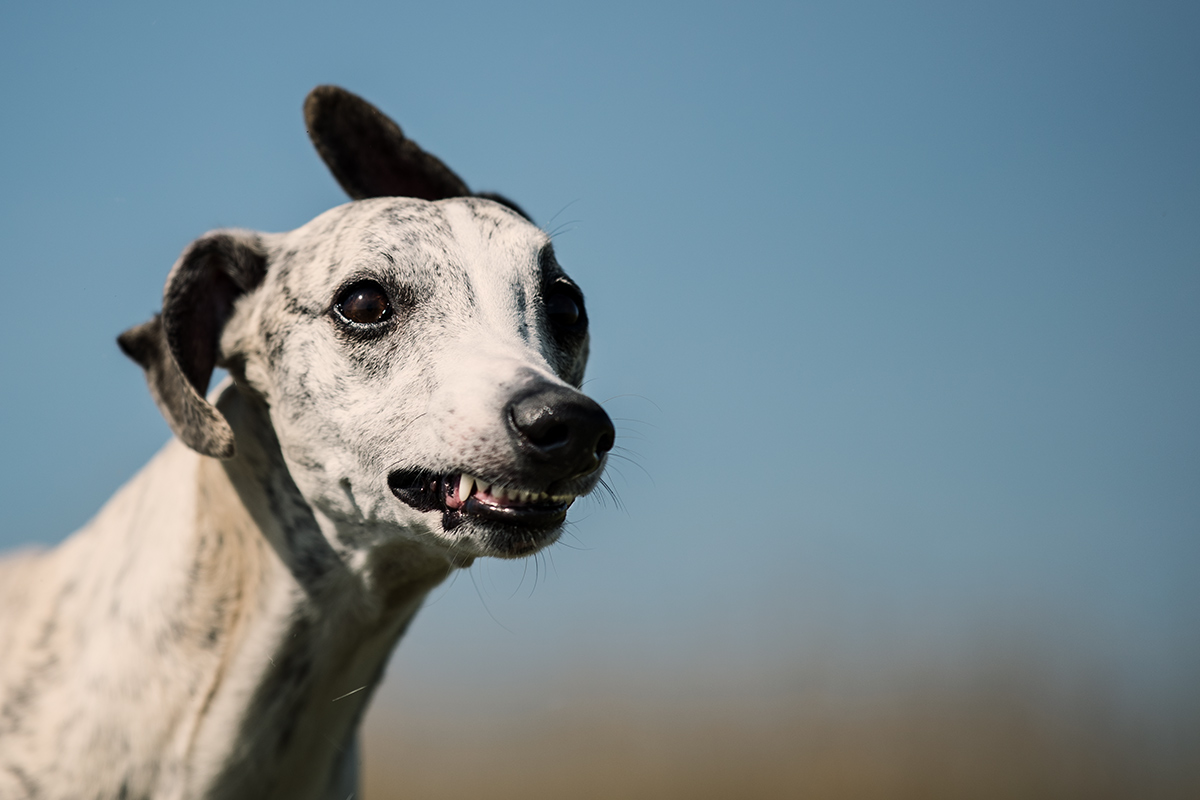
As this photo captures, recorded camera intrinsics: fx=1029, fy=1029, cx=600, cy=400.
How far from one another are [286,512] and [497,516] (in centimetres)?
81

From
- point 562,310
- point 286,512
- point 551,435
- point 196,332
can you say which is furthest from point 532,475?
point 196,332

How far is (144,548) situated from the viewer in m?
3.42

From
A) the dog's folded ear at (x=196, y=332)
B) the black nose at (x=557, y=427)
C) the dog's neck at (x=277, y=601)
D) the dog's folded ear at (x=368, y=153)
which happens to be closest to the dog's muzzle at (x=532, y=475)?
the black nose at (x=557, y=427)

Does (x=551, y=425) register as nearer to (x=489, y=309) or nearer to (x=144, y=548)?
(x=489, y=309)

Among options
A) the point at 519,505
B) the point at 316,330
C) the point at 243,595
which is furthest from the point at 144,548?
the point at 519,505

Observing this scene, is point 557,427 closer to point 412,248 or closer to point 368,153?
point 412,248

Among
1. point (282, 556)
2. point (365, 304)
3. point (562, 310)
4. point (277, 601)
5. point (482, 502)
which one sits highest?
point (562, 310)

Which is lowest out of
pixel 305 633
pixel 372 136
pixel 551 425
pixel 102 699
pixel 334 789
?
pixel 334 789

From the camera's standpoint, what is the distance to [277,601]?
323 centimetres

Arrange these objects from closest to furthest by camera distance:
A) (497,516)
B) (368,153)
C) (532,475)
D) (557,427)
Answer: (557,427)
(532,475)
(497,516)
(368,153)

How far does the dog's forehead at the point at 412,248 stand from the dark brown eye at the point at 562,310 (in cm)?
12

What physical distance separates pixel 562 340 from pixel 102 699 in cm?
183

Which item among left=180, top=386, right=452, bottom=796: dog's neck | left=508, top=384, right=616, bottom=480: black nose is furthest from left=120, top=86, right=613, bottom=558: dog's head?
left=180, top=386, right=452, bottom=796: dog's neck

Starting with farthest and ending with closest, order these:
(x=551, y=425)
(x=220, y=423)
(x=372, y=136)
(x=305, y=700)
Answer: (x=372, y=136)
(x=305, y=700)
(x=220, y=423)
(x=551, y=425)
